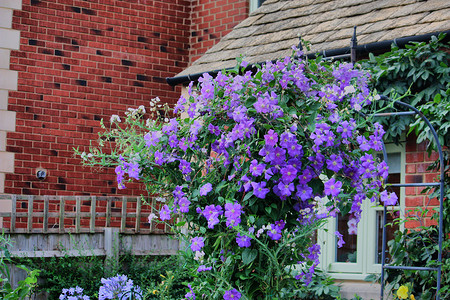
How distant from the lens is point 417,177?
20.6ft

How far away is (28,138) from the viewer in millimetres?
8727

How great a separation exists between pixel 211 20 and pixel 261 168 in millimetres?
6462

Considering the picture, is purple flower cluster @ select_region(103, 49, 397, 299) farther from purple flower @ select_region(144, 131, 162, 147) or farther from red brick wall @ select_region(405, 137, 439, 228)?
red brick wall @ select_region(405, 137, 439, 228)

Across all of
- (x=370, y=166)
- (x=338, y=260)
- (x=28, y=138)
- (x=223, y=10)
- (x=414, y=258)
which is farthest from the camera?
(x=223, y=10)

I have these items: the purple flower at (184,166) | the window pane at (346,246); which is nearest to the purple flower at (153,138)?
the purple flower at (184,166)

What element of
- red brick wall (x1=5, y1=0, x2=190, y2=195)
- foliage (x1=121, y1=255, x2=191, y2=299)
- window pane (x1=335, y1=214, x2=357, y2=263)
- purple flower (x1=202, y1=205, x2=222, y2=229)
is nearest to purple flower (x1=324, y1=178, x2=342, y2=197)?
purple flower (x1=202, y1=205, x2=222, y2=229)

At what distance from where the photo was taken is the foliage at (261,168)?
3639 millimetres

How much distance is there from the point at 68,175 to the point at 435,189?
15.8ft

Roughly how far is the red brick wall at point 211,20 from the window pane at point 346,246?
11.9 feet

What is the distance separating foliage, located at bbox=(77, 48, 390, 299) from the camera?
3.64m

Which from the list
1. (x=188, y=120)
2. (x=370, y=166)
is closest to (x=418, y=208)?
(x=370, y=166)

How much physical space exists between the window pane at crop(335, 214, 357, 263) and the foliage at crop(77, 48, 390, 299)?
284 centimetres

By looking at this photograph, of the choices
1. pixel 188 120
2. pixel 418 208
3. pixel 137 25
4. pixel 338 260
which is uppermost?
pixel 137 25

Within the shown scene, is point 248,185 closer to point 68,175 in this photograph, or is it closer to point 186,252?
point 186,252
